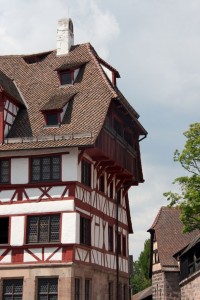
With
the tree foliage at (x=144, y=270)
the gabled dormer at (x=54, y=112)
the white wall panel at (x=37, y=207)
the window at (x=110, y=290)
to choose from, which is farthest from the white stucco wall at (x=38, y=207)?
the tree foliage at (x=144, y=270)

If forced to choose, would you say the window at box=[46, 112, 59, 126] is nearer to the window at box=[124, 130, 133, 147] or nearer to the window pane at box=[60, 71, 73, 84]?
the window pane at box=[60, 71, 73, 84]

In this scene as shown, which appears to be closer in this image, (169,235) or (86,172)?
(86,172)

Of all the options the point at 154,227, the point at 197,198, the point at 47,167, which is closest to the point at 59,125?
the point at 47,167

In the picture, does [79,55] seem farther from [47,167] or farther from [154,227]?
[154,227]

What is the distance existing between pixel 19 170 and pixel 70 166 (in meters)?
2.56

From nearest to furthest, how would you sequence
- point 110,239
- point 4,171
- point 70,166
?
1. point 70,166
2. point 4,171
3. point 110,239

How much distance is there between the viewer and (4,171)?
29.1 m

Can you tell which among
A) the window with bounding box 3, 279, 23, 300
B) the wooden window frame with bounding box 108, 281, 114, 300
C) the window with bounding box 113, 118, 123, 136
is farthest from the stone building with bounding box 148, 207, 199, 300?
the window with bounding box 3, 279, 23, 300

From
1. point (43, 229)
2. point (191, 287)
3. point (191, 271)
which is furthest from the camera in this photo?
point (191, 271)

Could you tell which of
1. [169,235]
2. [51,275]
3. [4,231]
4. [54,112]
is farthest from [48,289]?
[169,235]

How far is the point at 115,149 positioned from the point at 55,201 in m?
5.52

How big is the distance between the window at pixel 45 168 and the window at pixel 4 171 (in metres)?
1.28

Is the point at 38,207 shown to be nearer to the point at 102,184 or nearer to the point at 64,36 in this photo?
the point at 102,184

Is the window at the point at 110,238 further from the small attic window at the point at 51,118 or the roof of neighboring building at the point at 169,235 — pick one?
the roof of neighboring building at the point at 169,235
